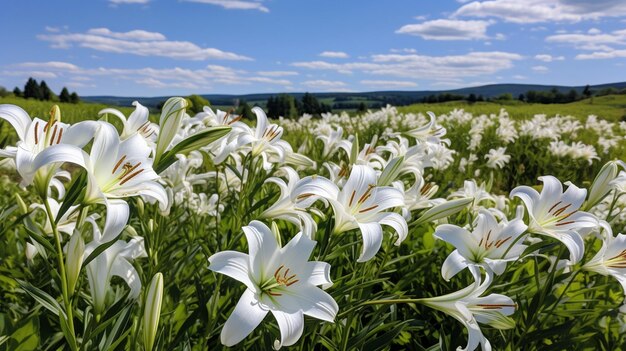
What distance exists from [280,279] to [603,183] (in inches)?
49.8

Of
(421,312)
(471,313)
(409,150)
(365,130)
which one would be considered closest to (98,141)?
(471,313)

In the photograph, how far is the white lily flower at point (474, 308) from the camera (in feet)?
3.98

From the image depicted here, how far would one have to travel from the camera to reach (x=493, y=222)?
4.93 ft

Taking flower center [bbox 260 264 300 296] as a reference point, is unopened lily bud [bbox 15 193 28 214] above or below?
above

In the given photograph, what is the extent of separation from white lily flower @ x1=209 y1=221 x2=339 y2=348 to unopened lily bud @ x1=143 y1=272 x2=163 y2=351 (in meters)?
0.12

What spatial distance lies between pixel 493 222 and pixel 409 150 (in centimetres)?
66

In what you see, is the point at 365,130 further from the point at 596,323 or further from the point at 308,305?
the point at 308,305

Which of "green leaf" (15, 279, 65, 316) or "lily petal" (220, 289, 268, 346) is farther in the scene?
"green leaf" (15, 279, 65, 316)

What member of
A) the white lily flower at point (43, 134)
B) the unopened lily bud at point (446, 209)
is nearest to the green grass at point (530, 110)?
the unopened lily bud at point (446, 209)

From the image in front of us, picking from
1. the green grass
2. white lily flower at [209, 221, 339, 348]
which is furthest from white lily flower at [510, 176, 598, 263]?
the green grass

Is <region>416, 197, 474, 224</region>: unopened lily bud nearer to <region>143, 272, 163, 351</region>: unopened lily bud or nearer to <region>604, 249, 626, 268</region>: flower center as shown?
<region>604, 249, 626, 268</region>: flower center

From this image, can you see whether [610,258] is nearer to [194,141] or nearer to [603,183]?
[603,183]

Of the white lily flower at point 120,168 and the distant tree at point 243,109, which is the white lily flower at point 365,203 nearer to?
the white lily flower at point 120,168

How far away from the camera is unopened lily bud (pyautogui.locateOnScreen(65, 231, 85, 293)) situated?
0.96 metres
